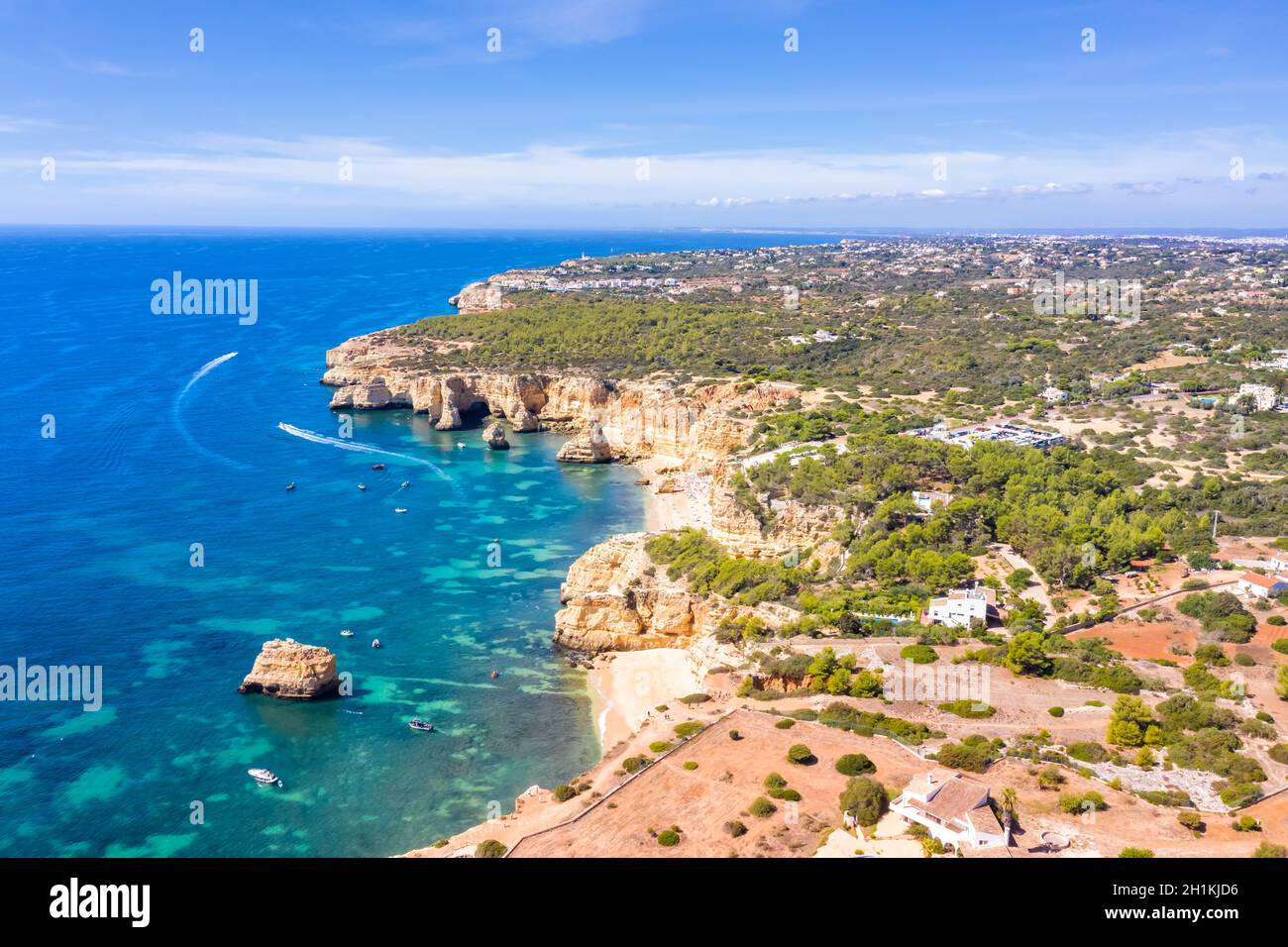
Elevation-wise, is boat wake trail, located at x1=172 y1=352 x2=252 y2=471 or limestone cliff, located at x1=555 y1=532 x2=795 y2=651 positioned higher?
boat wake trail, located at x1=172 y1=352 x2=252 y2=471

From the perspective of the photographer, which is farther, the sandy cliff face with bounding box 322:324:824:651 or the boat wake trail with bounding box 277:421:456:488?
the boat wake trail with bounding box 277:421:456:488

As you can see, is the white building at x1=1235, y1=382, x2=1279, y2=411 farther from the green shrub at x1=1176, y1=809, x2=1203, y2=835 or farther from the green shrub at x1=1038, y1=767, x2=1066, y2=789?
the green shrub at x1=1176, y1=809, x2=1203, y2=835

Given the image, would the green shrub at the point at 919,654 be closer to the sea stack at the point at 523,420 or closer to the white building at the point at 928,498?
the white building at the point at 928,498

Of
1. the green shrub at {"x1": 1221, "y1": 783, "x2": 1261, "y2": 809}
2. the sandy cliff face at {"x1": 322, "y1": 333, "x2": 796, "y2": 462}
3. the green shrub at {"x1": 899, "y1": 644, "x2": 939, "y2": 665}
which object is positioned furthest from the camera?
the sandy cliff face at {"x1": 322, "y1": 333, "x2": 796, "y2": 462}

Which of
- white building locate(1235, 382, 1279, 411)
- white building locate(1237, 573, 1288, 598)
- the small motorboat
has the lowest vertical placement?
the small motorboat

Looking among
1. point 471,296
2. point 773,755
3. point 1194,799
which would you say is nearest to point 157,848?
point 773,755
